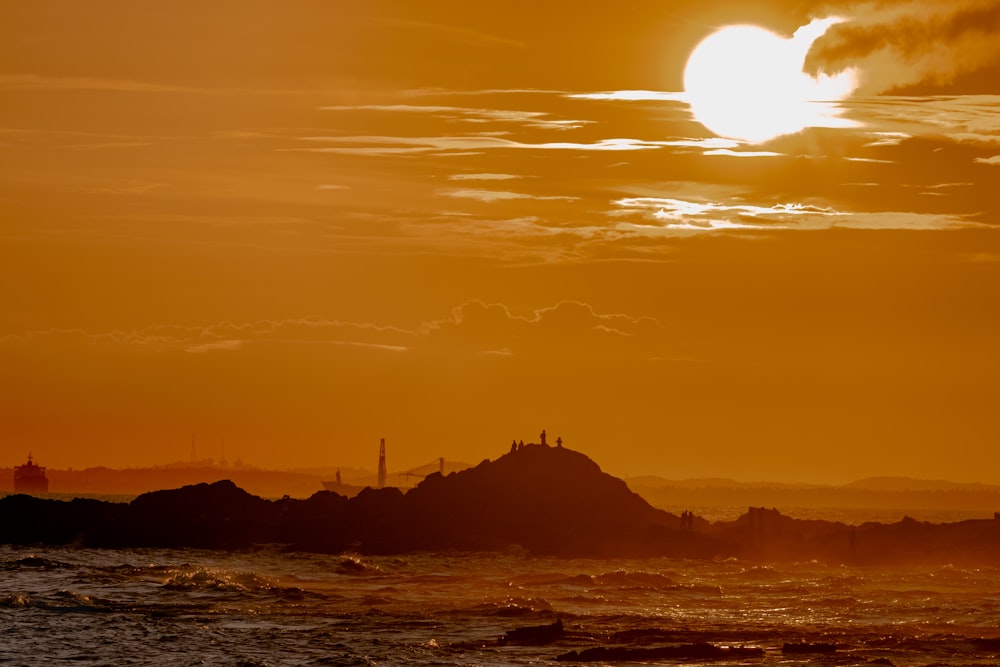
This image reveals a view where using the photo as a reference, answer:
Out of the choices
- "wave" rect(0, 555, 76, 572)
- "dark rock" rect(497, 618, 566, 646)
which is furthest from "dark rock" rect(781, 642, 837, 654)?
"wave" rect(0, 555, 76, 572)

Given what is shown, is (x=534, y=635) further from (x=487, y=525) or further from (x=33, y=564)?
(x=487, y=525)

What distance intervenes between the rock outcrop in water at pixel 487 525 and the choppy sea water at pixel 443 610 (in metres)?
10.2

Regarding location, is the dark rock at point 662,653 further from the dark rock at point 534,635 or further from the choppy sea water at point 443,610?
the dark rock at point 534,635

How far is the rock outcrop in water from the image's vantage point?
420 ft

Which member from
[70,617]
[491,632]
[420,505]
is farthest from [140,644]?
[420,505]

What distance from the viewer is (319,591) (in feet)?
286

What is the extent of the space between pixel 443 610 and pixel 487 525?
2167 inches

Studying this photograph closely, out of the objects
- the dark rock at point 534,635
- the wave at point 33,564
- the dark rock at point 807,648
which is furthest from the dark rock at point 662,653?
the wave at point 33,564

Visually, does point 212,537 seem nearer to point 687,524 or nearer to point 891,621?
point 687,524

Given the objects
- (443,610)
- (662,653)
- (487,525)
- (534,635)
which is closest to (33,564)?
(443,610)

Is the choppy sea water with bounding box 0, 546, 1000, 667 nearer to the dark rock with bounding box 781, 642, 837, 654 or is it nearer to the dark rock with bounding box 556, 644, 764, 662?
the dark rock with bounding box 781, 642, 837, 654

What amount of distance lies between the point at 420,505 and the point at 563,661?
264ft

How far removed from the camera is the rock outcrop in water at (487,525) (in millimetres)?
127875

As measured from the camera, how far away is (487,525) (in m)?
131
